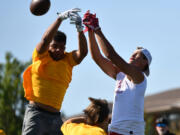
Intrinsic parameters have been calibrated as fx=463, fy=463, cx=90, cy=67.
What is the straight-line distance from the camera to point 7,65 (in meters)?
18.8

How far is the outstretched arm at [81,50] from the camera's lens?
603 cm

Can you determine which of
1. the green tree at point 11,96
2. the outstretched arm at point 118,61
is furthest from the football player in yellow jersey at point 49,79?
the green tree at point 11,96

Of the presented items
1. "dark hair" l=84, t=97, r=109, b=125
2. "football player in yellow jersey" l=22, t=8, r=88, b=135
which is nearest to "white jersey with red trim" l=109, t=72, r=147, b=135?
"dark hair" l=84, t=97, r=109, b=125

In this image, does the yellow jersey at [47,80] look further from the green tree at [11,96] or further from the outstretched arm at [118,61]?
the green tree at [11,96]

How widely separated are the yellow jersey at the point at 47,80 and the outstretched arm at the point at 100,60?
1.43 feet

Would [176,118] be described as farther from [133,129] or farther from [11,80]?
[133,129]

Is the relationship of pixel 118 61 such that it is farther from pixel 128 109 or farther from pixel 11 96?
pixel 11 96

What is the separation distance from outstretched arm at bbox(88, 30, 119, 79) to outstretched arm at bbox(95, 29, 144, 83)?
40 cm

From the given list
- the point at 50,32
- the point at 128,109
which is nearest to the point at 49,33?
the point at 50,32

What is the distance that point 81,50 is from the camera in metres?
6.13

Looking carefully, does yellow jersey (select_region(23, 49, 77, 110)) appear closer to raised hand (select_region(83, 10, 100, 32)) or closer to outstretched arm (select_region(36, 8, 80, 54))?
outstretched arm (select_region(36, 8, 80, 54))

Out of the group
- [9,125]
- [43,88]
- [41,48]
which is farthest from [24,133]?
[9,125]

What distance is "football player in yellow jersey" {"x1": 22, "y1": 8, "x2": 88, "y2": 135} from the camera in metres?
5.94

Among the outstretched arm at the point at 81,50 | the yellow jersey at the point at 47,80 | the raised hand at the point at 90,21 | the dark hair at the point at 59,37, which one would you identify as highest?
the raised hand at the point at 90,21
